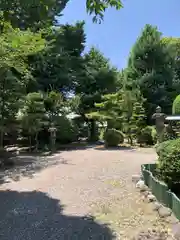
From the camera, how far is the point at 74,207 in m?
5.15

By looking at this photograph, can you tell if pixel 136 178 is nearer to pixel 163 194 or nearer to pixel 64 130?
pixel 163 194

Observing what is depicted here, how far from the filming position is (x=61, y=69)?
18.7 metres

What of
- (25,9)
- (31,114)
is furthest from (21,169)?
(25,9)

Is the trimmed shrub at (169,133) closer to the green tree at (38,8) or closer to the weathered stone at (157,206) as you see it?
the weathered stone at (157,206)

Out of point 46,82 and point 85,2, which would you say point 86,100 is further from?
point 85,2

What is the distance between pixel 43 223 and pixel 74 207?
92 centimetres

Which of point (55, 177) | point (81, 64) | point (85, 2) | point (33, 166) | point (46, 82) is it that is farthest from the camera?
point (81, 64)

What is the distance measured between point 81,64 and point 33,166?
1207 centimetres

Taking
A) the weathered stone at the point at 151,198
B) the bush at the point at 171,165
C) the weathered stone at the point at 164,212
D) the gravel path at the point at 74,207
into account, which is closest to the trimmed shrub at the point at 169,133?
the gravel path at the point at 74,207

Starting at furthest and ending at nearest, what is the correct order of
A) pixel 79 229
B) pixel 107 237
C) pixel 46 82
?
1. pixel 46 82
2. pixel 79 229
3. pixel 107 237

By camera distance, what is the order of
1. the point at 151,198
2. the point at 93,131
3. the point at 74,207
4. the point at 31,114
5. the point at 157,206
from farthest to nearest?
the point at 93,131 < the point at 31,114 < the point at 151,198 < the point at 74,207 < the point at 157,206

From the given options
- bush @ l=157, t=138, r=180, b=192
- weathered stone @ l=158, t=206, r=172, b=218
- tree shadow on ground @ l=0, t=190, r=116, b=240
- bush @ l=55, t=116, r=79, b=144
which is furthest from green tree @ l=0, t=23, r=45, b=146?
weathered stone @ l=158, t=206, r=172, b=218

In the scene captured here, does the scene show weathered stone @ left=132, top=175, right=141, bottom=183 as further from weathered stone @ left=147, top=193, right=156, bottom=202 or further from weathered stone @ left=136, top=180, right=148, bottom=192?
weathered stone @ left=147, top=193, right=156, bottom=202

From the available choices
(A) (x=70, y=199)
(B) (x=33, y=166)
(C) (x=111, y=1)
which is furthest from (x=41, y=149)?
(C) (x=111, y=1)
